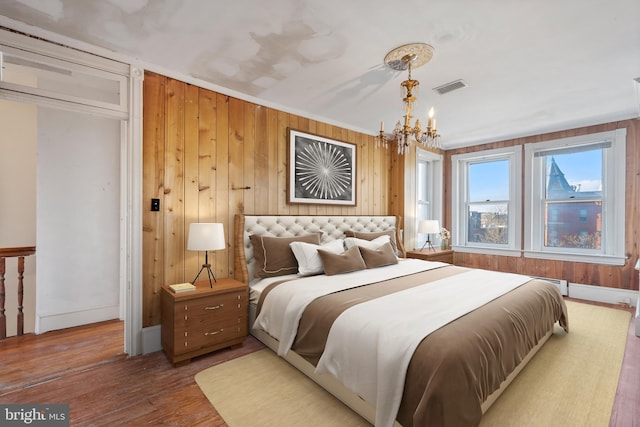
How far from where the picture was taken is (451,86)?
2877mm

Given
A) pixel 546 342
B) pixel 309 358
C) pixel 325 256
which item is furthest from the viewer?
pixel 325 256

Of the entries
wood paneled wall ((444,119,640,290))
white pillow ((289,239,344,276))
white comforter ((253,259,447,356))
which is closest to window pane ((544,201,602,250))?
wood paneled wall ((444,119,640,290))

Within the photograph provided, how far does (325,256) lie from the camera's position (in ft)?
9.69

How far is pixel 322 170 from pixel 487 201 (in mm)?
3079

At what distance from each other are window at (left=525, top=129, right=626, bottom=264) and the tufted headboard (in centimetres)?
213

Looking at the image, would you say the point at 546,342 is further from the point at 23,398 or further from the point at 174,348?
the point at 23,398

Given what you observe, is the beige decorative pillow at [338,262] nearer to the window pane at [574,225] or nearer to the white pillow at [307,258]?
the white pillow at [307,258]

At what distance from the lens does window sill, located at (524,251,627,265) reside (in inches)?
148

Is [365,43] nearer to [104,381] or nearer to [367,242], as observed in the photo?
[367,242]

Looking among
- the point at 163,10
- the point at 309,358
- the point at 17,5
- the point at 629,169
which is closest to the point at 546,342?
the point at 309,358

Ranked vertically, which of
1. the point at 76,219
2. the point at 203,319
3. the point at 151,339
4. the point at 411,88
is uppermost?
the point at 411,88

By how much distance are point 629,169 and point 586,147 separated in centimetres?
56

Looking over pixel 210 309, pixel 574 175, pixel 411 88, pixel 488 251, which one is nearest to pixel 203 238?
pixel 210 309

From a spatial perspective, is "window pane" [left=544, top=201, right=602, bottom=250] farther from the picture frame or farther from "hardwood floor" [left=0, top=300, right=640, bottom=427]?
the picture frame
